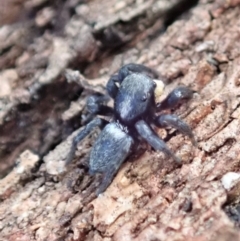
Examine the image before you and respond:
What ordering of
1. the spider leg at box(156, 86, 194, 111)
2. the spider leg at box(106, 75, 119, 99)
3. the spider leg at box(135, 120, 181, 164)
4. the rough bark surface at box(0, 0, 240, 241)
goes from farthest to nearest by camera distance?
1. the spider leg at box(106, 75, 119, 99)
2. the spider leg at box(156, 86, 194, 111)
3. the spider leg at box(135, 120, 181, 164)
4. the rough bark surface at box(0, 0, 240, 241)

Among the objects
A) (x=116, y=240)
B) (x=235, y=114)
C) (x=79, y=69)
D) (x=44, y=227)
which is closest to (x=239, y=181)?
(x=235, y=114)

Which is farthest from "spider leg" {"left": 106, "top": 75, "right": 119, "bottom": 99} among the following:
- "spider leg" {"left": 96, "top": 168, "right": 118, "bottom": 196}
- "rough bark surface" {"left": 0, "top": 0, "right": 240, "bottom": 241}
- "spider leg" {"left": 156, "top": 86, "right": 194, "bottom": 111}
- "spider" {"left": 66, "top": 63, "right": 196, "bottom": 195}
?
"spider leg" {"left": 96, "top": 168, "right": 118, "bottom": 196}

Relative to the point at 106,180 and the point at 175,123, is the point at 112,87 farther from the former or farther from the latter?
the point at 106,180

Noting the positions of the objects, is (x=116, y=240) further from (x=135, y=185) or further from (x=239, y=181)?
(x=239, y=181)

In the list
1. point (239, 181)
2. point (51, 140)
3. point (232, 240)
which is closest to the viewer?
point (232, 240)

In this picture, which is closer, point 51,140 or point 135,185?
point 135,185

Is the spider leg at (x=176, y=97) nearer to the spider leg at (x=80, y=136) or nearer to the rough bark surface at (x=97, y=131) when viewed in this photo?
the rough bark surface at (x=97, y=131)

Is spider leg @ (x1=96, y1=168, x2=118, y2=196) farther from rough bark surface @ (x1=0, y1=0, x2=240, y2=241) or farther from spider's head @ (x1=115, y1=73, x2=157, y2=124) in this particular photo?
spider's head @ (x1=115, y1=73, x2=157, y2=124)

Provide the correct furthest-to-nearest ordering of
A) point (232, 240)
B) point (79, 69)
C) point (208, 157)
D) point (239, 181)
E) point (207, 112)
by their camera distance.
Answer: point (79, 69)
point (207, 112)
point (208, 157)
point (239, 181)
point (232, 240)
